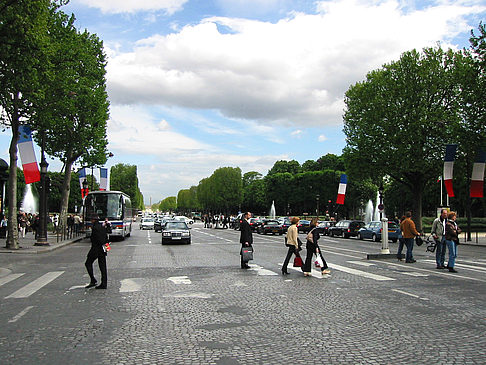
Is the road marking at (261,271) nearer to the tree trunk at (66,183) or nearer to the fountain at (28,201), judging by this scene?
the tree trunk at (66,183)

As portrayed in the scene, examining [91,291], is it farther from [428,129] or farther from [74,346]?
[428,129]

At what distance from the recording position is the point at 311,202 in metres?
110

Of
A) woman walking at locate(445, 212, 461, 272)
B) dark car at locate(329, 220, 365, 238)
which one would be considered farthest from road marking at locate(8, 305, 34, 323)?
dark car at locate(329, 220, 365, 238)

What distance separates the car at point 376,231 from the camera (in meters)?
35.3

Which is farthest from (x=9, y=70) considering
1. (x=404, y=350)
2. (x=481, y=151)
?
(x=481, y=151)

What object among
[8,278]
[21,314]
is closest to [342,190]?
[8,278]

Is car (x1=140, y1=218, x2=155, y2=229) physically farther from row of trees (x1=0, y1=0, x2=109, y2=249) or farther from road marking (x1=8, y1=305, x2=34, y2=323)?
road marking (x1=8, y1=305, x2=34, y2=323)

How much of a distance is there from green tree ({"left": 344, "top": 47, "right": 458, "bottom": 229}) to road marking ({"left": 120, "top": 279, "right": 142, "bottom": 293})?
31.2 m

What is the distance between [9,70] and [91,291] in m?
10.3

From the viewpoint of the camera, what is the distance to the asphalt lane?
609cm

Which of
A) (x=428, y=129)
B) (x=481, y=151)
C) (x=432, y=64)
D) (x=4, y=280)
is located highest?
(x=432, y=64)

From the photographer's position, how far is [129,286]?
1194 cm

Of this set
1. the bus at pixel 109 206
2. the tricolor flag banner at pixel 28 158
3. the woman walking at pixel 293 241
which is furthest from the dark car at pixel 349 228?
the woman walking at pixel 293 241

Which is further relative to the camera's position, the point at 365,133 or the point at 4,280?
the point at 365,133
